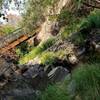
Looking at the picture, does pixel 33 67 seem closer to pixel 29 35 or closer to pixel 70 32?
pixel 70 32

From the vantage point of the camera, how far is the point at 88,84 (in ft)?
28.0

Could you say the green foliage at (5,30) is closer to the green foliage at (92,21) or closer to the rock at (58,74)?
the green foliage at (92,21)

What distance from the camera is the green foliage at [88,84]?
8.37m

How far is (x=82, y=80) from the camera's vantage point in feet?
28.3

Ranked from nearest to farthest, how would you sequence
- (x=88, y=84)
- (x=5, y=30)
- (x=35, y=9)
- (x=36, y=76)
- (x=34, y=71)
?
(x=88, y=84), (x=35, y=9), (x=36, y=76), (x=34, y=71), (x=5, y=30)

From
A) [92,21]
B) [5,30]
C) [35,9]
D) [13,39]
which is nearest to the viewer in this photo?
[35,9]

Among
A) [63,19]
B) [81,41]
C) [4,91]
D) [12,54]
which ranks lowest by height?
[12,54]

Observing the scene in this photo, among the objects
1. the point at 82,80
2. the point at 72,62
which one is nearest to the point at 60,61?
the point at 72,62

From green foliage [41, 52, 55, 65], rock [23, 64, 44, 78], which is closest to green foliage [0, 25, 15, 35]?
green foliage [41, 52, 55, 65]

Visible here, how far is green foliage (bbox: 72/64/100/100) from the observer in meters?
8.37

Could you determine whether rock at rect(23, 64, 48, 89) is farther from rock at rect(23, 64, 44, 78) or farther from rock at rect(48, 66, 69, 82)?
rock at rect(48, 66, 69, 82)

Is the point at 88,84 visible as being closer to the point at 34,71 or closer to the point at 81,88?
the point at 81,88

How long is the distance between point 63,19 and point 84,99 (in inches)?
101

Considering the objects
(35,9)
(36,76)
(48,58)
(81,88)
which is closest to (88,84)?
(81,88)
